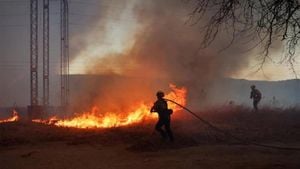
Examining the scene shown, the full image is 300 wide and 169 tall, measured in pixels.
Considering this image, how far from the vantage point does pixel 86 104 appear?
45469 mm

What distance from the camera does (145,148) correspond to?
Result: 1470 cm

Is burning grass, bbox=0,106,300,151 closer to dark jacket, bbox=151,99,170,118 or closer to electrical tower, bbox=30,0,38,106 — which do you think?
dark jacket, bbox=151,99,170,118

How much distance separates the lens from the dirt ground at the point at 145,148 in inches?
473

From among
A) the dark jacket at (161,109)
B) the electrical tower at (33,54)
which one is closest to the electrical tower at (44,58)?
the electrical tower at (33,54)

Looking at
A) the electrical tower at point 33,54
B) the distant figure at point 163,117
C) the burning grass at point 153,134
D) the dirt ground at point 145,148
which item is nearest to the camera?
the dirt ground at point 145,148

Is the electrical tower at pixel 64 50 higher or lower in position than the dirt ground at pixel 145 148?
higher

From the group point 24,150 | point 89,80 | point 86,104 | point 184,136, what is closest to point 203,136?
point 184,136

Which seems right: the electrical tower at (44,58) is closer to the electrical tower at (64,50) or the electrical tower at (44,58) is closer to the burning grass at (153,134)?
the electrical tower at (64,50)

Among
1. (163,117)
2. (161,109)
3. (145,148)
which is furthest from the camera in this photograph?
(161,109)

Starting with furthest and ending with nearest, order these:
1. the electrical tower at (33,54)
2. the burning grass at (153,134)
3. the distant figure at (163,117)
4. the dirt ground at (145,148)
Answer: the electrical tower at (33,54) → the burning grass at (153,134) → the distant figure at (163,117) → the dirt ground at (145,148)

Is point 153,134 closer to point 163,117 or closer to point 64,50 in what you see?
point 163,117

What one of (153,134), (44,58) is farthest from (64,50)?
(153,134)

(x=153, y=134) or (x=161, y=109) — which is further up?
(x=161, y=109)

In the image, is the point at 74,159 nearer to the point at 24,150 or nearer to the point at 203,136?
the point at 24,150
